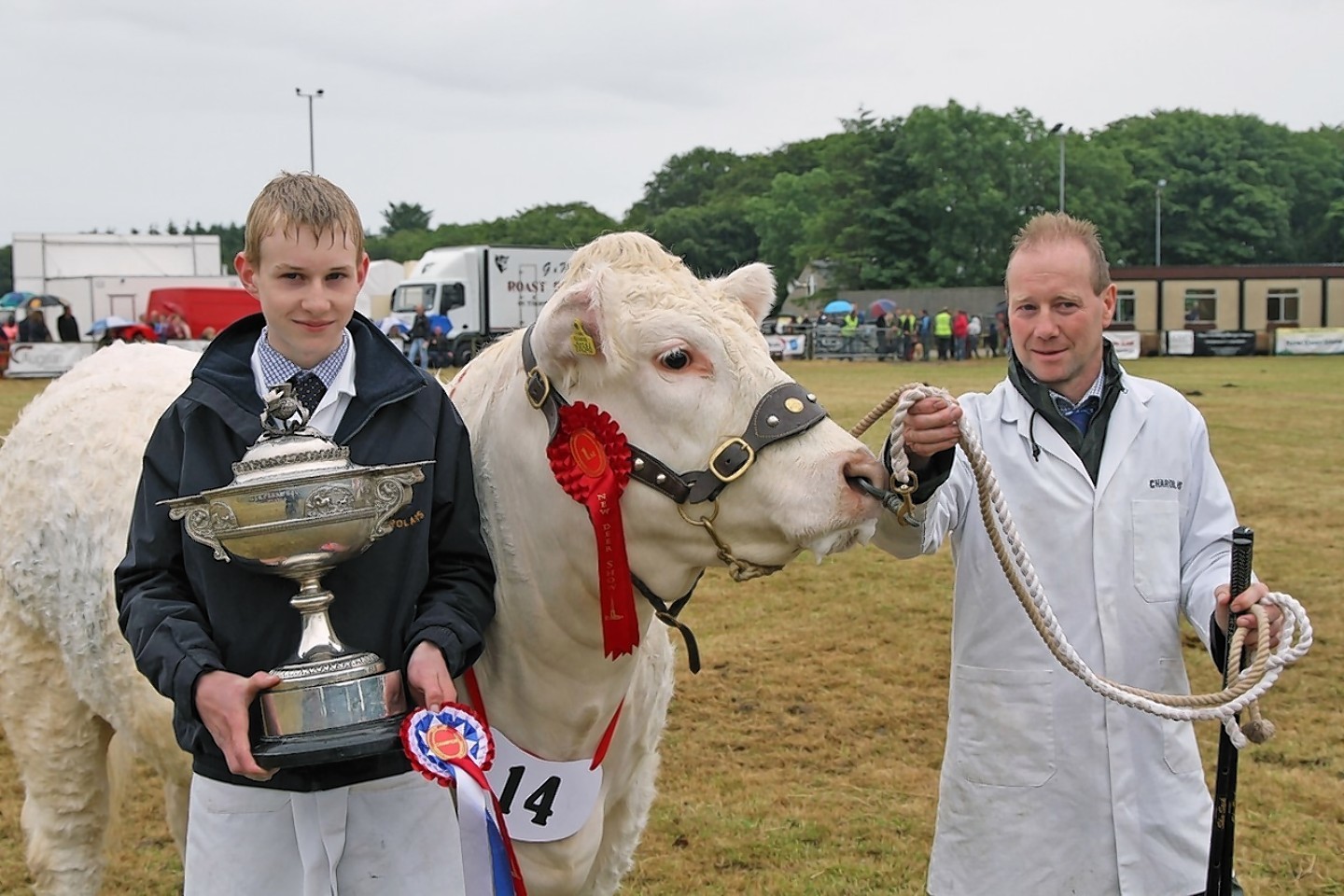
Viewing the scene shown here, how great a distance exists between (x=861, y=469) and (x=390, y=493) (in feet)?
2.85

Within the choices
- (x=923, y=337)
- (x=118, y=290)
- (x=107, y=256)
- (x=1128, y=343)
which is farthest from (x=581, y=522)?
(x=107, y=256)

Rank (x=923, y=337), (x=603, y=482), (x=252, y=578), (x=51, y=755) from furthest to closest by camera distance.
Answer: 1. (x=923, y=337)
2. (x=51, y=755)
3. (x=603, y=482)
4. (x=252, y=578)

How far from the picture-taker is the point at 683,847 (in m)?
4.48

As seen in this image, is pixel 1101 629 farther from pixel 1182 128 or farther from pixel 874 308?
pixel 1182 128

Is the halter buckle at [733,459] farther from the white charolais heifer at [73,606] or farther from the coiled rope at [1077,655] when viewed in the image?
the white charolais heifer at [73,606]

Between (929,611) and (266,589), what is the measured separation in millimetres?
5864

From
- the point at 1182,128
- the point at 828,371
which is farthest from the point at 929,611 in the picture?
the point at 1182,128

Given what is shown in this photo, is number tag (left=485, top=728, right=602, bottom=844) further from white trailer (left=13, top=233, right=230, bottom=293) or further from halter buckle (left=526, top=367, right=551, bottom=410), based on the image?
white trailer (left=13, top=233, right=230, bottom=293)

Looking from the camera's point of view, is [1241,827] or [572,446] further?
[1241,827]

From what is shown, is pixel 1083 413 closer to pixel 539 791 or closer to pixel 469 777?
pixel 539 791

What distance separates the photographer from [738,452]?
2.29m

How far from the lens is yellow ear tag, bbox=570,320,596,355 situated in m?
2.38

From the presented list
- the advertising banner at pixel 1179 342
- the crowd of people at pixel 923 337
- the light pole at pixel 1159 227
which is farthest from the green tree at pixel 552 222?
the advertising banner at pixel 1179 342

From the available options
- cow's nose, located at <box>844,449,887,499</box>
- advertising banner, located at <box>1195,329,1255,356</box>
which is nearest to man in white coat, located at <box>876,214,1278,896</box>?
cow's nose, located at <box>844,449,887,499</box>
